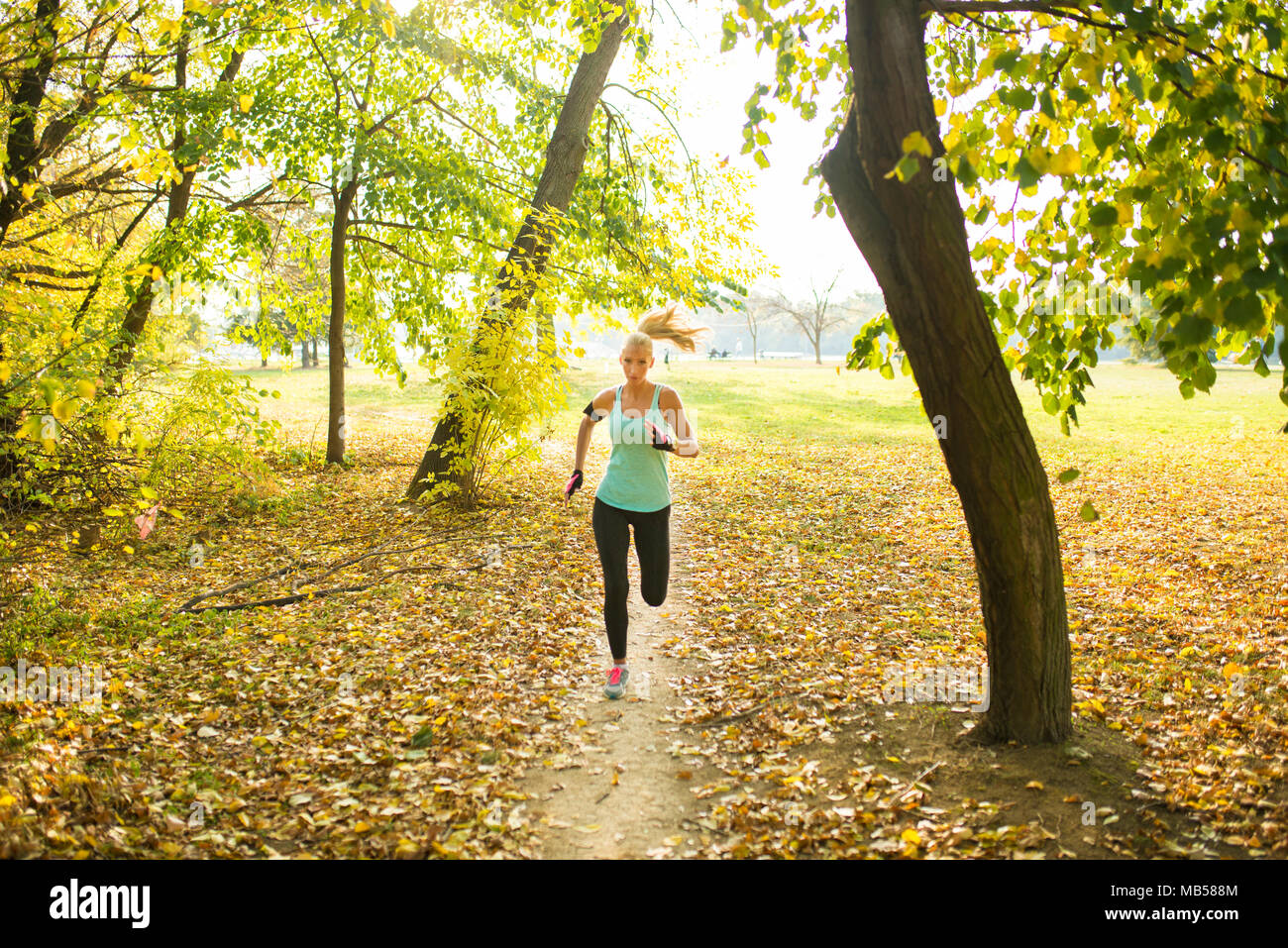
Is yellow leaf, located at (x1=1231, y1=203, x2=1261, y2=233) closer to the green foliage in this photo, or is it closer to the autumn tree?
the green foliage

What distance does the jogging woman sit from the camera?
4730mm

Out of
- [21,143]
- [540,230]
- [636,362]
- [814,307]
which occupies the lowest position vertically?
[636,362]

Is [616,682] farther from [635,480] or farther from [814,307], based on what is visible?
[814,307]

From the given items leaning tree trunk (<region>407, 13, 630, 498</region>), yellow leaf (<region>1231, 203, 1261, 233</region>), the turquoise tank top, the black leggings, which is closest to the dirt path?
the black leggings

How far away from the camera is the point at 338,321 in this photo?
42.0 ft

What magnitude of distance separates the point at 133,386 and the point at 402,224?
5.29 m

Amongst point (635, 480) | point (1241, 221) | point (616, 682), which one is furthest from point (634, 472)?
point (1241, 221)

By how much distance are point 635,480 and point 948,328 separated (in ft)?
6.55

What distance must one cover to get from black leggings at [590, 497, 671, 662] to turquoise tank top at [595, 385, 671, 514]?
2.2 inches

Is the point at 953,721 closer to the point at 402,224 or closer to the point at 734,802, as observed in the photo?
the point at 734,802

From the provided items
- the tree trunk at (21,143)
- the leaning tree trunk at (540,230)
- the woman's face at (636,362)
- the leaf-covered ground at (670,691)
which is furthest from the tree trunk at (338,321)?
the woman's face at (636,362)

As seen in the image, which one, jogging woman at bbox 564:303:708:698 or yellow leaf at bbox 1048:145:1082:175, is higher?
yellow leaf at bbox 1048:145:1082:175

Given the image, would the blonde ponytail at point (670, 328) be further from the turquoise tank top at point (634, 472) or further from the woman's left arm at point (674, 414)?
the turquoise tank top at point (634, 472)

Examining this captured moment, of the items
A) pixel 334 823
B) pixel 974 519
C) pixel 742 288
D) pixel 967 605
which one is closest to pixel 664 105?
pixel 742 288
